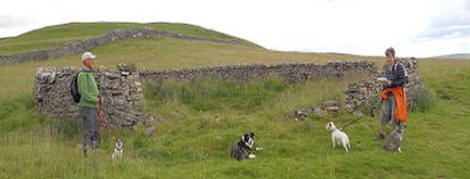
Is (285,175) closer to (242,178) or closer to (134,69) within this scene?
(242,178)

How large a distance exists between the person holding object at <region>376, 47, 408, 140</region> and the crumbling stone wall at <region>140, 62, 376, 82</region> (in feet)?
27.3

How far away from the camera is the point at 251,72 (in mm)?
19703

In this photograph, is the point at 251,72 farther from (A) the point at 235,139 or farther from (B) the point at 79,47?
(B) the point at 79,47

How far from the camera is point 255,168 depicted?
27.1ft

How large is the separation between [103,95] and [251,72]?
324 inches

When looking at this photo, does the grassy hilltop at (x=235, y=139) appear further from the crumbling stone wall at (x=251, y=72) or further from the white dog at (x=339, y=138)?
the crumbling stone wall at (x=251, y=72)

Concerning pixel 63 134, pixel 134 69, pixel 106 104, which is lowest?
pixel 63 134

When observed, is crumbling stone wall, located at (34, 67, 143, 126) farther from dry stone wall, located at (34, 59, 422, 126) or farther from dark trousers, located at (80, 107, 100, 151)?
dark trousers, located at (80, 107, 100, 151)

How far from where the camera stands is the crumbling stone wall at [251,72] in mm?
19203

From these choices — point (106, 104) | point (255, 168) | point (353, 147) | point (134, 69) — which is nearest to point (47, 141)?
point (106, 104)

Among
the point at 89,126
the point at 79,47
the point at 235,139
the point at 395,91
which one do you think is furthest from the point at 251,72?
the point at 79,47

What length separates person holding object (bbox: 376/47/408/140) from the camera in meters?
10.2

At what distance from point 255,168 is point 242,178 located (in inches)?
21.5

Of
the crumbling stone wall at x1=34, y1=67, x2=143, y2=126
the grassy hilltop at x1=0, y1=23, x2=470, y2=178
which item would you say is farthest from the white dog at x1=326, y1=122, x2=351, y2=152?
the crumbling stone wall at x1=34, y1=67, x2=143, y2=126
